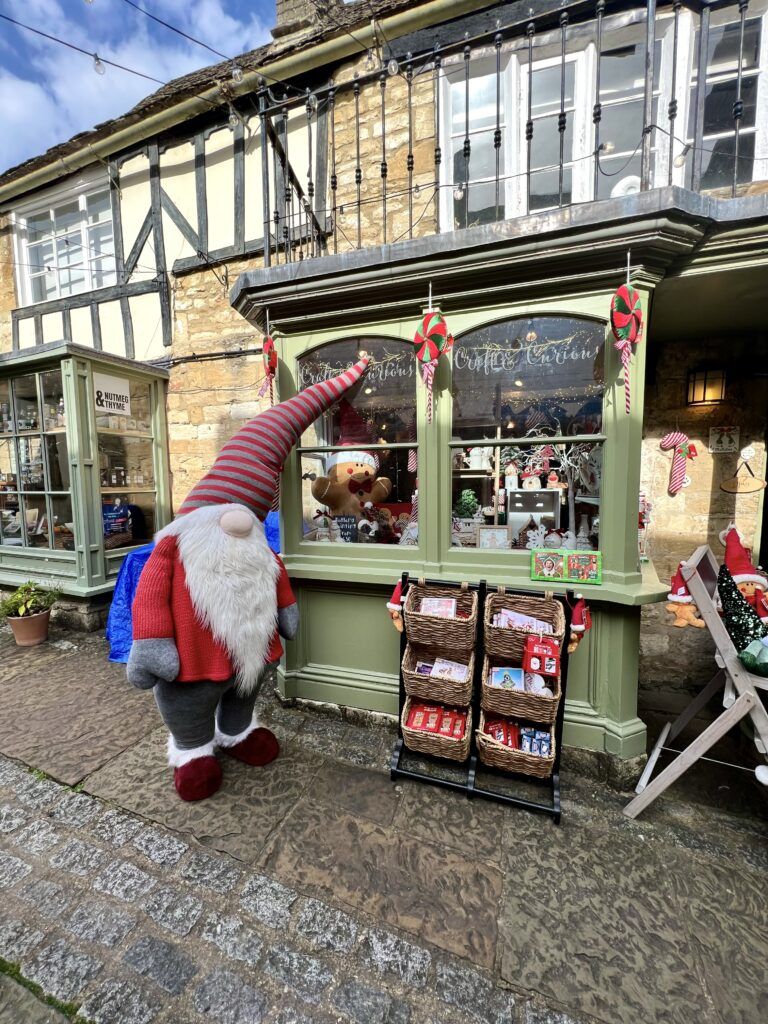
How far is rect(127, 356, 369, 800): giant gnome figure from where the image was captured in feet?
6.06

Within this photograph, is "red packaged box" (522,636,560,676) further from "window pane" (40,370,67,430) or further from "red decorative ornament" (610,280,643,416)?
"window pane" (40,370,67,430)

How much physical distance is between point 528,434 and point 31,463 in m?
5.19

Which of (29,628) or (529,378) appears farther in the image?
(29,628)

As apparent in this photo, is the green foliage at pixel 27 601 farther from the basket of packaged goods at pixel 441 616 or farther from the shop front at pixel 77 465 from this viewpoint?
the basket of packaged goods at pixel 441 616

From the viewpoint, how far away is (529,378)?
231 cm

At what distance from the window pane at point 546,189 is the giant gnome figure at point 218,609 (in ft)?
9.88

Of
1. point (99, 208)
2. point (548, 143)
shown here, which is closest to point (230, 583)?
point (548, 143)

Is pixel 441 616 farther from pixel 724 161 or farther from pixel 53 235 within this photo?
pixel 53 235

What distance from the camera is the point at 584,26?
339 centimetres

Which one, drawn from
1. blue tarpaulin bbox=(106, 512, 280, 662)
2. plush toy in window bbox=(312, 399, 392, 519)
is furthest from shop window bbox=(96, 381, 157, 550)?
plush toy in window bbox=(312, 399, 392, 519)

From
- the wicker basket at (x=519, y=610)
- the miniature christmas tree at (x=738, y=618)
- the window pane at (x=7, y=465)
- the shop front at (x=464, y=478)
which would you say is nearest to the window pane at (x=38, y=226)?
the window pane at (x=7, y=465)

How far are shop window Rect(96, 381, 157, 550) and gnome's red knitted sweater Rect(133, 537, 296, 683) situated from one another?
3086 mm

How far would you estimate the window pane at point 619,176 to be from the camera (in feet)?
11.0

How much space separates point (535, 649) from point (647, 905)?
948 millimetres
